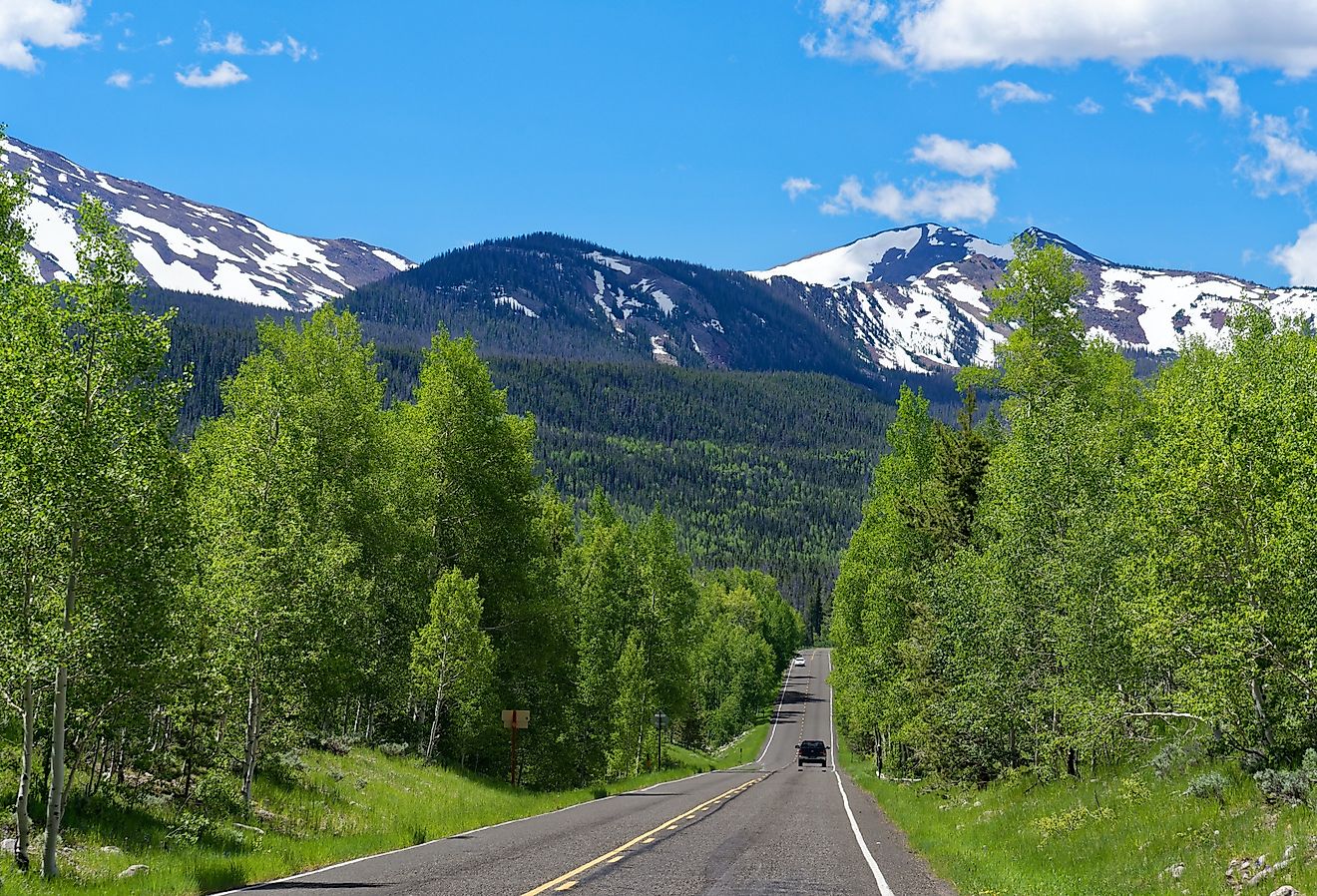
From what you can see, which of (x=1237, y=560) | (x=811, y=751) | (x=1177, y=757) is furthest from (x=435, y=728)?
(x=811, y=751)

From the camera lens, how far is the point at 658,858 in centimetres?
1741

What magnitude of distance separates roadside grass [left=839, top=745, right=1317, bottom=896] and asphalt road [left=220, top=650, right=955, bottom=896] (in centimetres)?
111

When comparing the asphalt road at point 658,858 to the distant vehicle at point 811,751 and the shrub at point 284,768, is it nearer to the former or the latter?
the shrub at point 284,768

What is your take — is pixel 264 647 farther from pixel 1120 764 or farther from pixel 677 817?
pixel 1120 764

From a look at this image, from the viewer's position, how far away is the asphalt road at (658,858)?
14180mm

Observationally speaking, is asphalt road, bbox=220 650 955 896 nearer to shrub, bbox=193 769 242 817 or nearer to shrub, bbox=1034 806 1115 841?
shrub, bbox=1034 806 1115 841

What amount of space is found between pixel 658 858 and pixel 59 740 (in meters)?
9.42

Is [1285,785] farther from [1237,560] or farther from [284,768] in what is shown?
[284,768]

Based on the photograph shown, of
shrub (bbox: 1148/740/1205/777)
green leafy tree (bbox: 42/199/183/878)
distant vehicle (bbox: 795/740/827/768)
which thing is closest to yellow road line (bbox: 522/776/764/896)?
green leafy tree (bbox: 42/199/183/878)

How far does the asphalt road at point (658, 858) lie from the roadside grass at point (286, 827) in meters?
1.07

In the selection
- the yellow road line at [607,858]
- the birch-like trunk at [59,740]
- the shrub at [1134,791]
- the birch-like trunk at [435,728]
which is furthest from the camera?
the birch-like trunk at [435,728]

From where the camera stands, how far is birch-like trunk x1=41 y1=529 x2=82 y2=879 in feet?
48.1

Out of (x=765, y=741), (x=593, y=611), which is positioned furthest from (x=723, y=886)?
(x=765, y=741)

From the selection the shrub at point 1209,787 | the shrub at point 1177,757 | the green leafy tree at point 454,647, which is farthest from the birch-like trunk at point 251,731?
the shrub at point 1177,757
